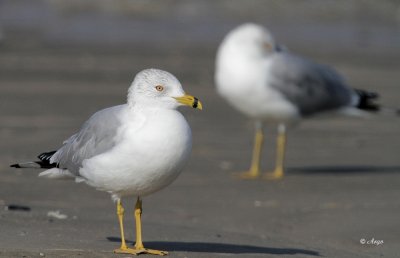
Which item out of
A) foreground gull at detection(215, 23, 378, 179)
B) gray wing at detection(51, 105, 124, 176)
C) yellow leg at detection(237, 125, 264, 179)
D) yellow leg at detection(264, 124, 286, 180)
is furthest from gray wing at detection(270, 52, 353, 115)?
gray wing at detection(51, 105, 124, 176)

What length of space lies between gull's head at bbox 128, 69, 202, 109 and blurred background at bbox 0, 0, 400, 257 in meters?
0.92

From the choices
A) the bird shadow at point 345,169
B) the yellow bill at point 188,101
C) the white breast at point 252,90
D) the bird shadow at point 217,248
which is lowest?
the bird shadow at point 217,248

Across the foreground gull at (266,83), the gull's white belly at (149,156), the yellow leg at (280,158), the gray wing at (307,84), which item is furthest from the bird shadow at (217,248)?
the gray wing at (307,84)

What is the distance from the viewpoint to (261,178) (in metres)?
10.1

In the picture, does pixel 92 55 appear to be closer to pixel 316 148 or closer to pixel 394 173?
pixel 316 148

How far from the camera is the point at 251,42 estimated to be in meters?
11.0

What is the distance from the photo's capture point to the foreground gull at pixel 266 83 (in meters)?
10.7

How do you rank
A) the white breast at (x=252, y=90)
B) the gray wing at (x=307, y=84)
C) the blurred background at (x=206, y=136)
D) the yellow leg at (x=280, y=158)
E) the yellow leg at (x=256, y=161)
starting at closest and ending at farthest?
the blurred background at (x=206, y=136) → the yellow leg at (x=256, y=161) → the yellow leg at (x=280, y=158) → the white breast at (x=252, y=90) → the gray wing at (x=307, y=84)

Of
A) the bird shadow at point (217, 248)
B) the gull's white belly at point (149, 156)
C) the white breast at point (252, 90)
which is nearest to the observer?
the gull's white belly at point (149, 156)

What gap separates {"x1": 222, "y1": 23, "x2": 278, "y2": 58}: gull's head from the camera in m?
10.9

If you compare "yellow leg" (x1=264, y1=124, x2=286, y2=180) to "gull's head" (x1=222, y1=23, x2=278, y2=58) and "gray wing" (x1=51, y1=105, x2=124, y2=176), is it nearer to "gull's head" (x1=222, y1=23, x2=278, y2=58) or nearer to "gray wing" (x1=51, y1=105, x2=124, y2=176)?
"gull's head" (x1=222, y1=23, x2=278, y2=58)

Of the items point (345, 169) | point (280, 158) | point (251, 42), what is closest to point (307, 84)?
point (251, 42)

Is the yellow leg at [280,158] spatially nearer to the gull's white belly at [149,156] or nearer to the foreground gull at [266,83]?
the foreground gull at [266,83]

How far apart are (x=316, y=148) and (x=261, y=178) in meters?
1.38
